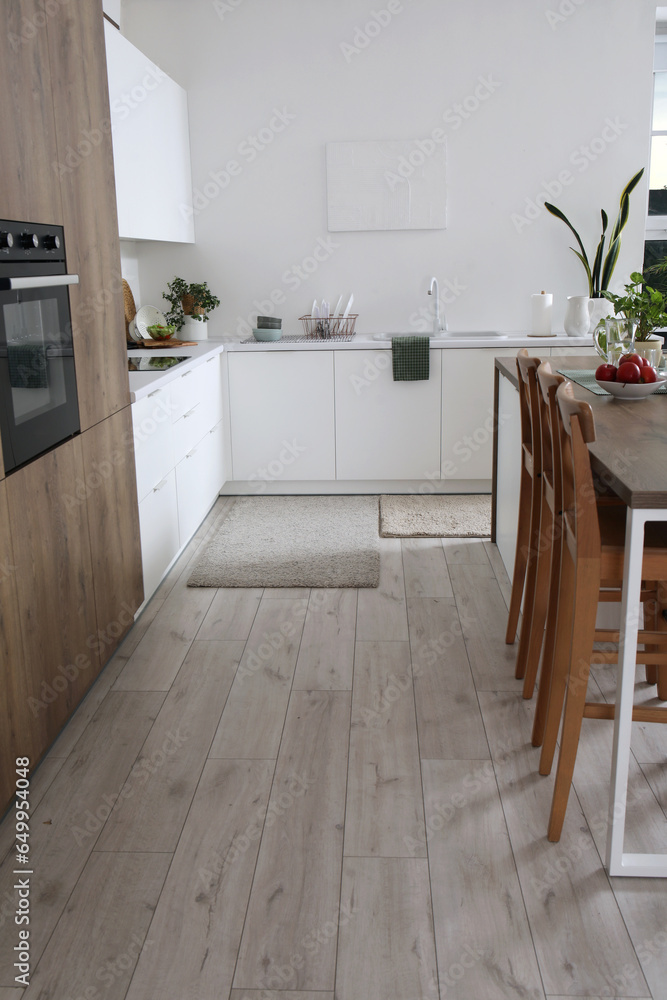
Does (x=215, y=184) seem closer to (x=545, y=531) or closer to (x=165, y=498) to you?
(x=165, y=498)

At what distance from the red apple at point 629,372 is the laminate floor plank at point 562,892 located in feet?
3.66

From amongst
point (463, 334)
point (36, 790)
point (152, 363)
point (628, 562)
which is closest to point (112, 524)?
point (36, 790)

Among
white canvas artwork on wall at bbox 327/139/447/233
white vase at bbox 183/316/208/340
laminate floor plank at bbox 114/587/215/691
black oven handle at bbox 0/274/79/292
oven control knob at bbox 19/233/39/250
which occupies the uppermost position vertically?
white canvas artwork on wall at bbox 327/139/447/233

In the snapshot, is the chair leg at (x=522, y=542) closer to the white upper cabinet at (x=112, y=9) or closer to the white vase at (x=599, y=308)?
the white vase at (x=599, y=308)

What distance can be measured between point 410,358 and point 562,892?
10.4ft

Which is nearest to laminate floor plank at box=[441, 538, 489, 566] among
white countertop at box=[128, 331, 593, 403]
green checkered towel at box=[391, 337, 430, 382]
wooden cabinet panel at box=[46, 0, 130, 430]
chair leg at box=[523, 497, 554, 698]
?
green checkered towel at box=[391, 337, 430, 382]

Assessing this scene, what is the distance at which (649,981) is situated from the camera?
1.59 meters

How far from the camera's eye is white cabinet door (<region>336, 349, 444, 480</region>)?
4672 millimetres

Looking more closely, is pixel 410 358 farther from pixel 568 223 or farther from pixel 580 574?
pixel 580 574

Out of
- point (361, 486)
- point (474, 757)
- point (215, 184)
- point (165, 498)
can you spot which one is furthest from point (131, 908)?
point (215, 184)

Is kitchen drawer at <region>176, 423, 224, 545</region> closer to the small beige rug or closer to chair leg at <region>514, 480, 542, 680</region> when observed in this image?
the small beige rug

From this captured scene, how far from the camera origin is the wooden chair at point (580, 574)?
6.05 feet

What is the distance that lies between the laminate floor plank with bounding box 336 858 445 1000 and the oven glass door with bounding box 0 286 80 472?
120 cm

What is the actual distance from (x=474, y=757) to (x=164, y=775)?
80 cm
